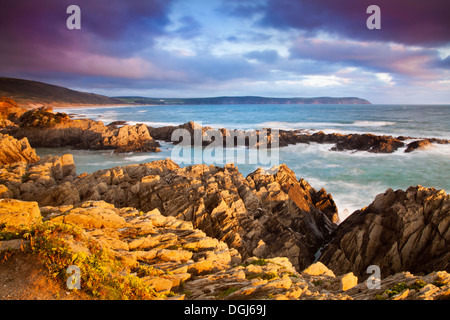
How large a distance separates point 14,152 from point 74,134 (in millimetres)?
28221

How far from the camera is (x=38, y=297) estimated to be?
17.3 feet

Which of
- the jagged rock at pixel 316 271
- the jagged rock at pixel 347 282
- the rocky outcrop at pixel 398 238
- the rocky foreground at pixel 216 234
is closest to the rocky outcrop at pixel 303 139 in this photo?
the rocky foreground at pixel 216 234

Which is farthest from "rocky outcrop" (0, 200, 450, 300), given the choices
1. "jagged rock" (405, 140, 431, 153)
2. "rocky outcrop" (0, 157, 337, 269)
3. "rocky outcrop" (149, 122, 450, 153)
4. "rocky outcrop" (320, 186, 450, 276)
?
"jagged rock" (405, 140, 431, 153)

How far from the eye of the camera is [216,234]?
15.4 m

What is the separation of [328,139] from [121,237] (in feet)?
169

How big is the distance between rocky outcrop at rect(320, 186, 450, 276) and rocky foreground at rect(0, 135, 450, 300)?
57 mm

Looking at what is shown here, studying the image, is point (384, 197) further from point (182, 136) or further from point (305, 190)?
point (182, 136)

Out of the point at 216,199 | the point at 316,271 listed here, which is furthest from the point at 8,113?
the point at 316,271

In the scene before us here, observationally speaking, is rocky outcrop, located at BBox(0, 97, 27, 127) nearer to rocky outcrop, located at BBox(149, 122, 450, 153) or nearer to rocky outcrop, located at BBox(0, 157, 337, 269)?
rocky outcrop, located at BBox(149, 122, 450, 153)

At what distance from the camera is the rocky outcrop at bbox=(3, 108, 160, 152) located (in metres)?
46.9

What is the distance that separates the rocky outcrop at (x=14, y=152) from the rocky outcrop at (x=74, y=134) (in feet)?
64.0

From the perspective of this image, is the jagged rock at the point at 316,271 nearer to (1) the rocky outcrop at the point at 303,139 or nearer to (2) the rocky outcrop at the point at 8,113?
(1) the rocky outcrop at the point at 303,139

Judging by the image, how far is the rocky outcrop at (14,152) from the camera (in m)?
23.5
